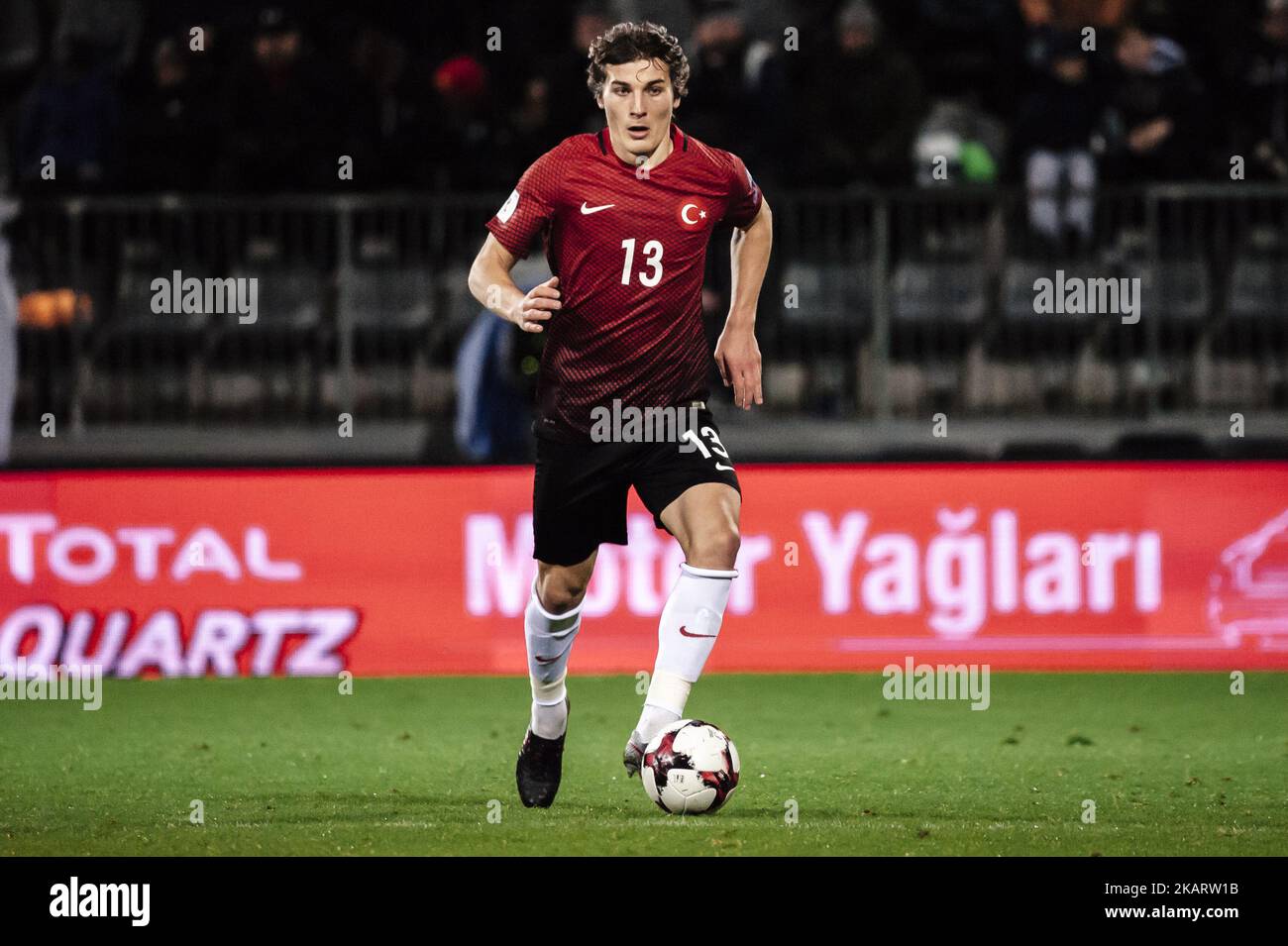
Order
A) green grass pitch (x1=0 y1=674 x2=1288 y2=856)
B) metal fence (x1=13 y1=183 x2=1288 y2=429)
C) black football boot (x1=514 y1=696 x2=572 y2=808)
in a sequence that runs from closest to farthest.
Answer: green grass pitch (x1=0 y1=674 x2=1288 y2=856)
black football boot (x1=514 y1=696 x2=572 y2=808)
metal fence (x1=13 y1=183 x2=1288 y2=429)

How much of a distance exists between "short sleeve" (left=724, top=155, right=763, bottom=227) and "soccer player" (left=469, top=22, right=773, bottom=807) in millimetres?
10

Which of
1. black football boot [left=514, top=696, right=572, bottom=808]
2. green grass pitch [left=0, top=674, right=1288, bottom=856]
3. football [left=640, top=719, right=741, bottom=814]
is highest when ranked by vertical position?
football [left=640, top=719, right=741, bottom=814]

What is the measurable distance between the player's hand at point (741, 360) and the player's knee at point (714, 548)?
0.51 meters

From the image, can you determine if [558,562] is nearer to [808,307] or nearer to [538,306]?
[538,306]

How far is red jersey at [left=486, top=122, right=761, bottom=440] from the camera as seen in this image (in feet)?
23.9

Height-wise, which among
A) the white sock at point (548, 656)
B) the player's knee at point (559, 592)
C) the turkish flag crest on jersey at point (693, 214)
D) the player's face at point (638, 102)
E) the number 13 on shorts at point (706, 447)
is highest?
the player's face at point (638, 102)

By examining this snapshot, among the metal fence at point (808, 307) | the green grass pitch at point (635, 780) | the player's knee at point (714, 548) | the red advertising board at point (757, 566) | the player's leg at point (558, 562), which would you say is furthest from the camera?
the metal fence at point (808, 307)

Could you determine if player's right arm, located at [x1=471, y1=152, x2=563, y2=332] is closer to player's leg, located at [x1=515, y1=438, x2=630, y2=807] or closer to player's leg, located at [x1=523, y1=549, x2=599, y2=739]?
player's leg, located at [x1=515, y1=438, x2=630, y2=807]

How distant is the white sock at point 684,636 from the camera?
7199mm

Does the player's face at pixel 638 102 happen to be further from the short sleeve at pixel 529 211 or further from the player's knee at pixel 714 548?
the player's knee at pixel 714 548

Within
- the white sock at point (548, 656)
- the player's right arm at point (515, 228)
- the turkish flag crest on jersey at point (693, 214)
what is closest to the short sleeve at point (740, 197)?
the turkish flag crest on jersey at point (693, 214)

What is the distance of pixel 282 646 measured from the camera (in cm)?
1135

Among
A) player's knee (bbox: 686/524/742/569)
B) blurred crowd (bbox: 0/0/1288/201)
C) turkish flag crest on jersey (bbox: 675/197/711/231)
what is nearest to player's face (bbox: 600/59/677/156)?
turkish flag crest on jersey (bbox: 675/197/711/231)

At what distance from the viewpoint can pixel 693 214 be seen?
7.35 meters
